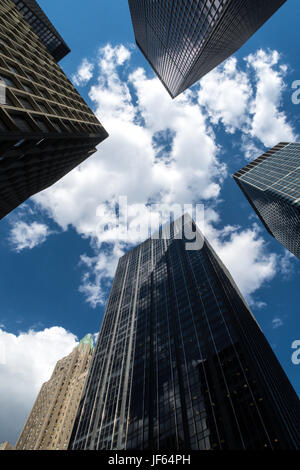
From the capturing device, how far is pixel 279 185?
127625 mm

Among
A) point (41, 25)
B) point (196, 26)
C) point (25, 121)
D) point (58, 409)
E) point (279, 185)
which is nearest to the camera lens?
point (25, 121)

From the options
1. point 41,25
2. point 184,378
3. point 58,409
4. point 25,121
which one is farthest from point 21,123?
point 58,409

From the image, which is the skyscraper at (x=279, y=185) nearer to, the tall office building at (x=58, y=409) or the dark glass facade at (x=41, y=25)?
the dark glass facade at (x=41, y=25)

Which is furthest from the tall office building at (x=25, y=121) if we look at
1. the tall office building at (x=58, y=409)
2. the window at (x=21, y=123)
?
the tall office building at (x=58, y=409)

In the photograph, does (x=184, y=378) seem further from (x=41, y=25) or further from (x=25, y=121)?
(x=41, y=25)

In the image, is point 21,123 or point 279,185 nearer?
point 21,123

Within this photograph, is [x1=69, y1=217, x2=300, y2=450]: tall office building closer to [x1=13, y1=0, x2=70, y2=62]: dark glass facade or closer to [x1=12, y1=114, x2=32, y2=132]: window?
[x1=12, y1=114, x2=32, y2=132]: window

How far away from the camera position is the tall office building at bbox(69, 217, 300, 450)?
188 ft

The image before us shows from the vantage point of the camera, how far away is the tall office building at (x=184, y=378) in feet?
188

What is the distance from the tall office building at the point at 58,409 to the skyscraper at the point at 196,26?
156 m

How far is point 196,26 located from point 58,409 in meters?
163

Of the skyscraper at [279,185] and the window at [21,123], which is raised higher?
the skyscraper at [279,185]
